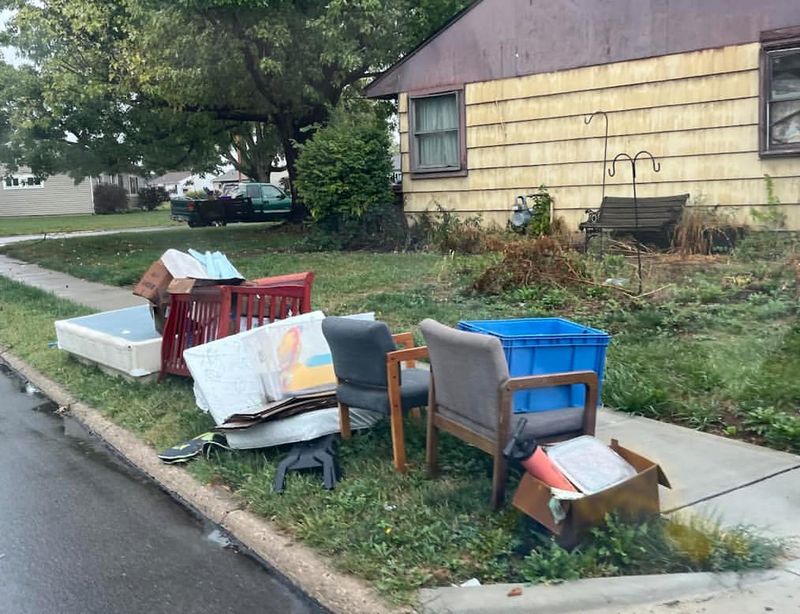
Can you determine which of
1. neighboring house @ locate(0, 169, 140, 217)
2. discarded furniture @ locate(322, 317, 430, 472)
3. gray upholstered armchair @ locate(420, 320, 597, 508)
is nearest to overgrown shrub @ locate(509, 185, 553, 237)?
discarded furniture @ locate(322, 317, 430, 472)

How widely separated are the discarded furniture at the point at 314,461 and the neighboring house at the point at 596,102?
8760 millimetres

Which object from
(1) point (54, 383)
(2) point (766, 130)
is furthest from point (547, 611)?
(2) point (766, 130)

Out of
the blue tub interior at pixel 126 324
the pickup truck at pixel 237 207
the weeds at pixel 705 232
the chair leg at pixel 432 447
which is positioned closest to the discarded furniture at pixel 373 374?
the chair leg at pixel 432 447

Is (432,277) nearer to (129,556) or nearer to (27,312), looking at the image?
(27,312)

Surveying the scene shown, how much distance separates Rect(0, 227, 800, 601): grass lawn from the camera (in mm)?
3824

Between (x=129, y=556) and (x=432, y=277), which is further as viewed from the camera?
(x=432, y=277)

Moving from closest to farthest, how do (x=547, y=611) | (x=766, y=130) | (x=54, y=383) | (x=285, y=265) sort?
1. (x=547, y=611)
2. (x=54, y=383)
3. (x=766, y=130)
4. (x=285, y=265)

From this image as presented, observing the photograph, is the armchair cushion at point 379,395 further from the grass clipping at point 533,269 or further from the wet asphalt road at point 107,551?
the grass clipping at point 533,269

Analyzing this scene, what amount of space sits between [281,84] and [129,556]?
1559 cm

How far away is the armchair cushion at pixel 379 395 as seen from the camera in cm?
508

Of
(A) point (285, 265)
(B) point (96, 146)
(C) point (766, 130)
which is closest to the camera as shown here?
(C) point (766, 130)

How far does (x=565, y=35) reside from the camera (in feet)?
44.8

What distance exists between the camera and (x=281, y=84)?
18656mm

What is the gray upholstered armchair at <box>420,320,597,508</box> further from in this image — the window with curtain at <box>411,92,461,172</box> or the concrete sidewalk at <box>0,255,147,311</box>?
the window with curtain at <box>411,92,461,172</box>
